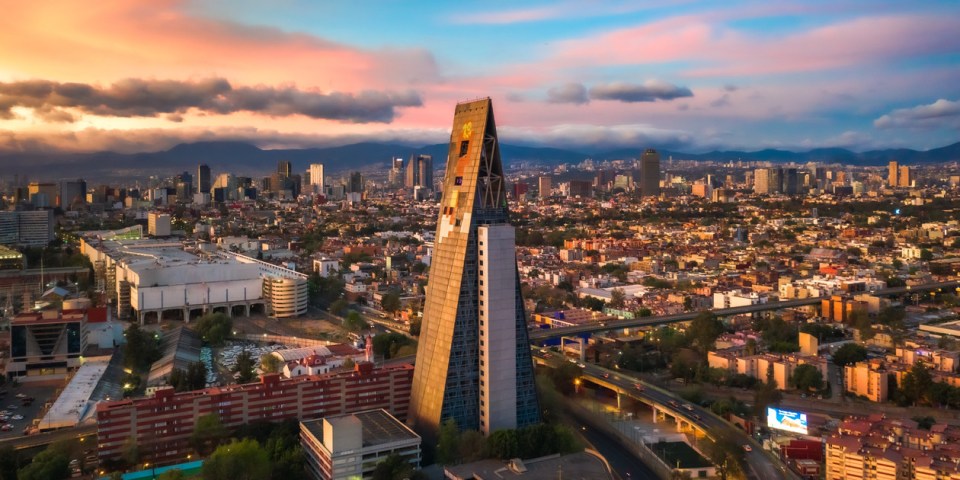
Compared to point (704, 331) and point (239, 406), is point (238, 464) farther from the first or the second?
point (704, 331)

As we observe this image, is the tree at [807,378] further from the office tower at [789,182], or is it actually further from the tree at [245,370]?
the office tower at [789,182]

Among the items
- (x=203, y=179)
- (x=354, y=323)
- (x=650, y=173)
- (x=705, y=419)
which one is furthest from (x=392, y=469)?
(x=203, y=179)

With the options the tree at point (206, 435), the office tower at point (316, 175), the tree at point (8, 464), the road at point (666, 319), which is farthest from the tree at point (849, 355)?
the office tower at point (316, 175)

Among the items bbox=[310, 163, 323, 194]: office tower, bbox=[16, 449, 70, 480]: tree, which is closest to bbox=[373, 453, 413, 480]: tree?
bbox=[16, 449, 70, 480]: tree

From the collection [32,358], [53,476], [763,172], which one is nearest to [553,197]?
[763,172]

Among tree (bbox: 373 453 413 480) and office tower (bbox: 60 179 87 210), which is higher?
office tower (bbox: 60 179 87 210)

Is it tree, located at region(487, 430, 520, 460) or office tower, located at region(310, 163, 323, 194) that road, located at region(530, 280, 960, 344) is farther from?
office tower, located at region(310, 163, 323, 194)
